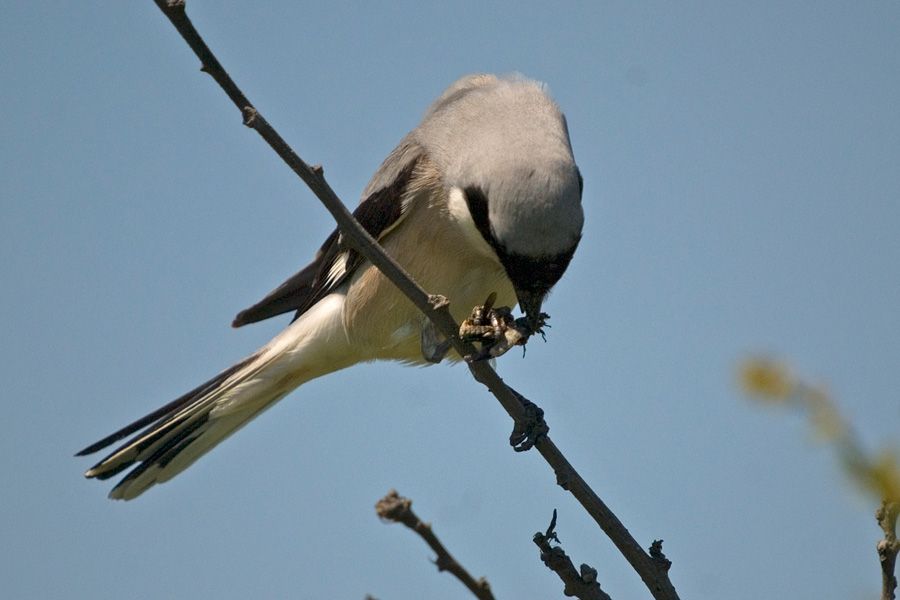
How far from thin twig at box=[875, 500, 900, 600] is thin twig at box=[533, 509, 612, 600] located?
68cm

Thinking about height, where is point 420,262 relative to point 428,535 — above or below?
above

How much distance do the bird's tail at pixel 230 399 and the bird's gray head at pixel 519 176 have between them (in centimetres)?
98

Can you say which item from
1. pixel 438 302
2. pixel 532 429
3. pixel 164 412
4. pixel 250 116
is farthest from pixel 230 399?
pixel 250 116

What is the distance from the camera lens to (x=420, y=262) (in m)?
4.80

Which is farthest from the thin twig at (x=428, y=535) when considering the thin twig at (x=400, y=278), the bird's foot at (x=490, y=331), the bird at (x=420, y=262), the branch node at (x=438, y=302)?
the bird at (x=420, y=262)

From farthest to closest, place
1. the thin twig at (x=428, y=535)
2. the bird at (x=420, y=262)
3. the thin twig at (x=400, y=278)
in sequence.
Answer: the bird at (x=420, y=262) < the thin twig at (x=400, y=278) < the thin twig at (x=428, y=535)

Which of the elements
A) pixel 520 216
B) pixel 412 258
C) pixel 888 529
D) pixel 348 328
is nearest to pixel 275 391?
pixel 348 328

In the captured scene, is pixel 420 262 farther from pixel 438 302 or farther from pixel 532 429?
pixel 438 302

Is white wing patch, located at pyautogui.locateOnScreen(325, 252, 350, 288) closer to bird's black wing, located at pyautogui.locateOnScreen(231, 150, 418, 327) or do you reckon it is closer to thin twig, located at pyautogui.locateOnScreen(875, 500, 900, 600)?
bird's black wing, located at pyautogui.locateOnScreen(231, 150, 418, 327)

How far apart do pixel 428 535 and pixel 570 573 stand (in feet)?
3.61

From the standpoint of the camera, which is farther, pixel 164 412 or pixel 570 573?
pixel 164 412

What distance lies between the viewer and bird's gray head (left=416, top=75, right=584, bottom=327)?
4055 millimetres

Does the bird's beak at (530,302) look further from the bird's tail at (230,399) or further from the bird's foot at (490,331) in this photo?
the bird's tail at (230,399)

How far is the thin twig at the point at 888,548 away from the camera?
2180 mm
